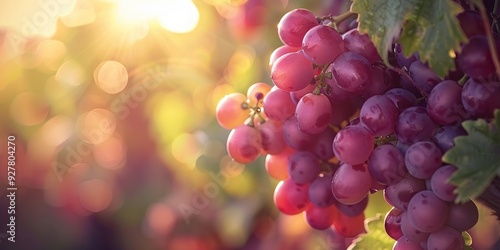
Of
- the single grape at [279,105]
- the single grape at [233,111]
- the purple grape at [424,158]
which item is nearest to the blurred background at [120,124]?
the single grape at [233,111]

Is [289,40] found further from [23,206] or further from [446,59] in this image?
[23,206]

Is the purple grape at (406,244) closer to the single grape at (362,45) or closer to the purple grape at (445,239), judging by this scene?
the purple grape at (445,239)

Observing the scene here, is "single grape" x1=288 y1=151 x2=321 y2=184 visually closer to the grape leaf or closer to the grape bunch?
the grape bunch

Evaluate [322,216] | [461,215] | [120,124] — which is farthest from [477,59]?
[120,124]

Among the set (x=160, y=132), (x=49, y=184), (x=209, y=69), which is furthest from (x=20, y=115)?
(x=209, y=69)

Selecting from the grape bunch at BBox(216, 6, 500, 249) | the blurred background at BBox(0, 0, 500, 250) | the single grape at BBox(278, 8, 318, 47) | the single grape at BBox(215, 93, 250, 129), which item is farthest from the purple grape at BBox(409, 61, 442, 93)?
the blurred background at BBox(0, 0, 500, 250)

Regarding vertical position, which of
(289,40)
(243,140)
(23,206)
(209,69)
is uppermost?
(289,40)

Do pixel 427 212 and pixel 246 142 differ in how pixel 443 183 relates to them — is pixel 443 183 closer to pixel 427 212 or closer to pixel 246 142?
pixel 427 212
